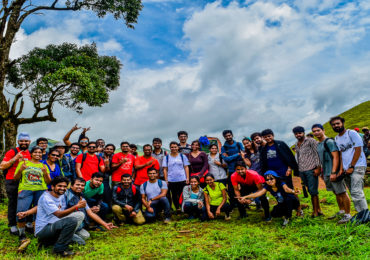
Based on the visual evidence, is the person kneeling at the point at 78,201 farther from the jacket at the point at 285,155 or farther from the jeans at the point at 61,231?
the jacket at the point at 285,155

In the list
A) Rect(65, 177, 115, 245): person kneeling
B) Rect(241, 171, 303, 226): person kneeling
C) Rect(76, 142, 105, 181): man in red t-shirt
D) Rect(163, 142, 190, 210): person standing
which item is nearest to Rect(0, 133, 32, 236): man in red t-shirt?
Rect(76, 142, 105, 181): man in red t-shirt

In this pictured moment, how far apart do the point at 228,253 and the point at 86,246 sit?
2959mm

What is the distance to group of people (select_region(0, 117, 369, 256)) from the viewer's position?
5.48 meters

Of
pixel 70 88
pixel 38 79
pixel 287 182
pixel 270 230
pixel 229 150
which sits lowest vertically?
pixel 270 230

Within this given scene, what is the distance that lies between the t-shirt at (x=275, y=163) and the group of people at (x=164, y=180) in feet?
0.08

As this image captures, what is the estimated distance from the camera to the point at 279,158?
6.41 meters

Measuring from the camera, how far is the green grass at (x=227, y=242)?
4402 mm

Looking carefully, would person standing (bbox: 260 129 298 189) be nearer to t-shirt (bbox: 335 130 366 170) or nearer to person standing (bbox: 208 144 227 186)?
t-shirt (bbox: 335 130 366 170)

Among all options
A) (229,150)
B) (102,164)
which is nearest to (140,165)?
(102,164)

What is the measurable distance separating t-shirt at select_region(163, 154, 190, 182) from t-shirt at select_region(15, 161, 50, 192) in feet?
10.8

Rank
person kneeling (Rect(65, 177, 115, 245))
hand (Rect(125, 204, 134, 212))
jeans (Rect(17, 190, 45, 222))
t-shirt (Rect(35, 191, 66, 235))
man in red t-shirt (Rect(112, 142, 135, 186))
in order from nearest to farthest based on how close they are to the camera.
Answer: t-shirt (Rect(35, 191, 66, 235))
jeans (Rect(17, 190, 45, 222))
person kneeling (Rect(65, 177, 115, 245))
hand (Rect(125, 204, 134, 212))
man in red t-shirt (Rect(112, 142, 135, 186))

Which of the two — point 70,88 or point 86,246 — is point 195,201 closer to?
point 86,246

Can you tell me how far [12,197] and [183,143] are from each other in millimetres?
4816

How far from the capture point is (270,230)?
574cm
